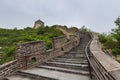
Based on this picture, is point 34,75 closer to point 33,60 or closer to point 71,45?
point 33,60

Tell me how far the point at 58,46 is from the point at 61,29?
1037 centimetres

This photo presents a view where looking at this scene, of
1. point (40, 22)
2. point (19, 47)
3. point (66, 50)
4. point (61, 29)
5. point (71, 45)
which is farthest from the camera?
point (40, 22)

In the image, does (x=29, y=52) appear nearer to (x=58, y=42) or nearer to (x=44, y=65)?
(x=44, y=65)

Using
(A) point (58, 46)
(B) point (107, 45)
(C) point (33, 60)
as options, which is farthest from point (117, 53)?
(C) point (33, 60)

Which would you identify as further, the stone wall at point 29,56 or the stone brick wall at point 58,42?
the stone brick wall at point 58,42

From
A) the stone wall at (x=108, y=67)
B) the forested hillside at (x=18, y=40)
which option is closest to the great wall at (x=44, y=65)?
the stone wall at (x=108, y=67)

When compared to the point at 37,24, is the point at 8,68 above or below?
below

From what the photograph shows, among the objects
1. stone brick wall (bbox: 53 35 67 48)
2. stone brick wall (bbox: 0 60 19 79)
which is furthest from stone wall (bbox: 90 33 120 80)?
stone brick wall (bbox: 53 35 67 48)

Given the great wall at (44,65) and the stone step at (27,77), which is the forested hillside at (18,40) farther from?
the stone step at (27,77)

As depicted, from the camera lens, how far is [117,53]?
17.2 meters

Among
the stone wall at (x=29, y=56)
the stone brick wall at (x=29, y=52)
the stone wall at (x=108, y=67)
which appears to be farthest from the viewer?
the stone brick wall at (x=29, y=52)

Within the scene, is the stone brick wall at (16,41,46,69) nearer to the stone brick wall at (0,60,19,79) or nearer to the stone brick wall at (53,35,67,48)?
the stone brick wall at (0,60,19,79)

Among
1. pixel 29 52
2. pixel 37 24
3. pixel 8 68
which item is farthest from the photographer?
pixel 37 24

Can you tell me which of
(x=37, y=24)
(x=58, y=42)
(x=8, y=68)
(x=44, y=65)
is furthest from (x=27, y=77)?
(x=37, y=24)
